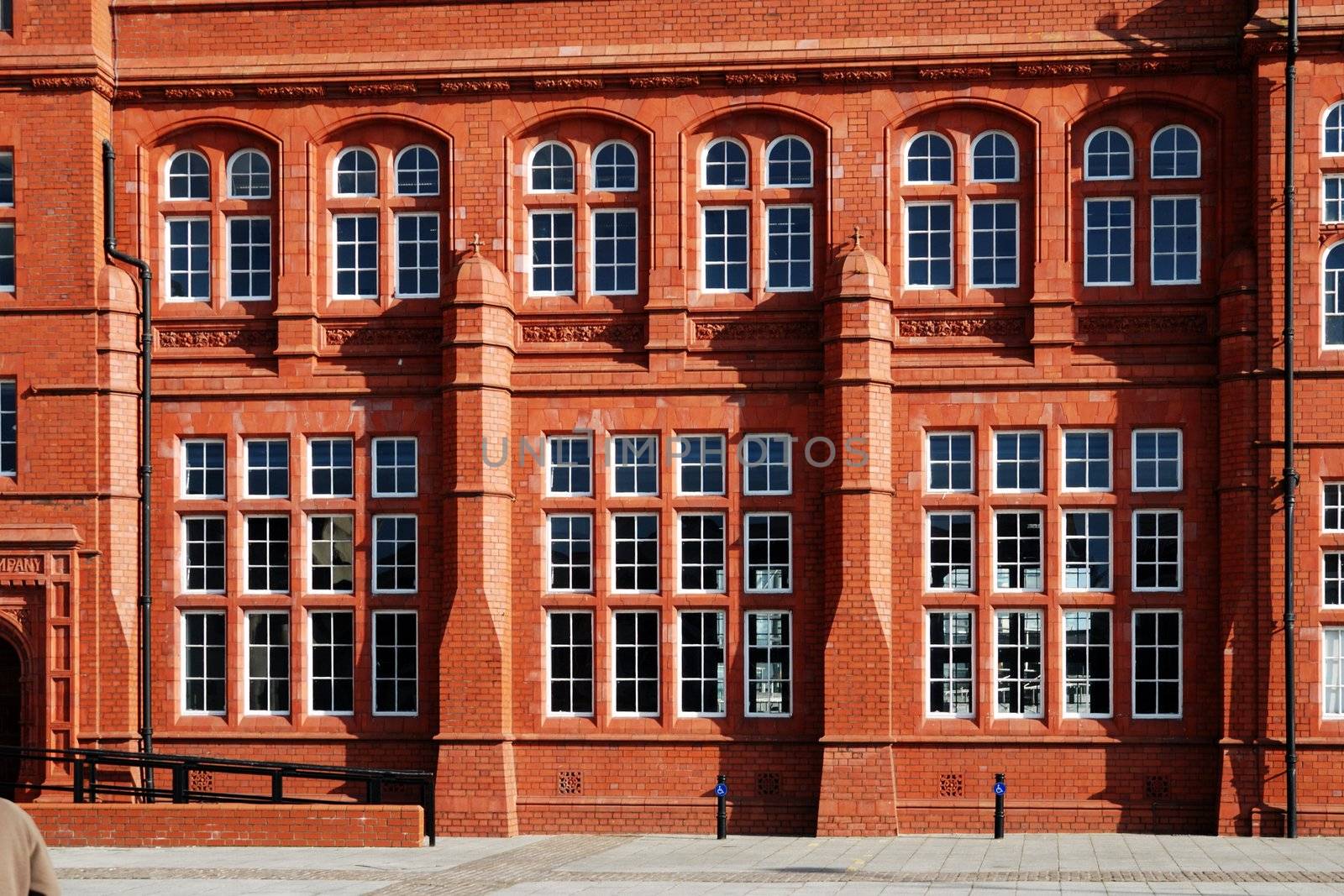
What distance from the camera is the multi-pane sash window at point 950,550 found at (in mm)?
23297

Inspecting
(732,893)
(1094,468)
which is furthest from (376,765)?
(1094,468)

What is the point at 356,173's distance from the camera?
24.4 m

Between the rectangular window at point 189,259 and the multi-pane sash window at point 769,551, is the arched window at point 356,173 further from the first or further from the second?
the multi-pane sash window at point 769,551

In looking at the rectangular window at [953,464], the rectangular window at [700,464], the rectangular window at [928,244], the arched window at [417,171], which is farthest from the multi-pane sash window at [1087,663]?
the arched window at [417,171]

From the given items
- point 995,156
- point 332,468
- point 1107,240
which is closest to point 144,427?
point 332,468

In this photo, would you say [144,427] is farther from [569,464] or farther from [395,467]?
[569,464]

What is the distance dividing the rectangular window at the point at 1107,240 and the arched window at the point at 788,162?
390 centimetres

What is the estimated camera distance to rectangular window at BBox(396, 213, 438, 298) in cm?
2425

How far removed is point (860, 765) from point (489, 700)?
5.10 metres

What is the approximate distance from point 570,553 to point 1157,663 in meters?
8.15

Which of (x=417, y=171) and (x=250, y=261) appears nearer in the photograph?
(x=417, y=171)

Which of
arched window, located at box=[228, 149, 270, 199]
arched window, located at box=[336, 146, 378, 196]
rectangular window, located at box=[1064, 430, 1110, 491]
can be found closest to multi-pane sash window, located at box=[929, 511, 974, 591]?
rectangular window, located at box=[1064, 430, 1110, 491]

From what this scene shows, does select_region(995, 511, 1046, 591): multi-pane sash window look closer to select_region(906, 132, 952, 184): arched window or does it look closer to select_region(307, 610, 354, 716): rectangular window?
select_region(906, 132, 952, 184): arched window

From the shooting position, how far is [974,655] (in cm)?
A: 2319
